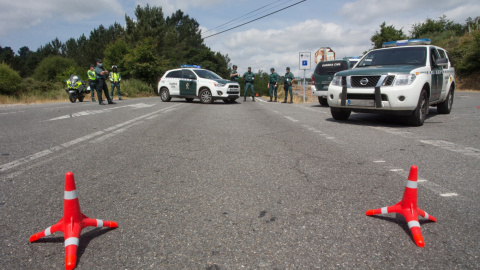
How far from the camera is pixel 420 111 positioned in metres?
Answer: 7.43

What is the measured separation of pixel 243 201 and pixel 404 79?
577cm

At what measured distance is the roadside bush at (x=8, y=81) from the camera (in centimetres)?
2695

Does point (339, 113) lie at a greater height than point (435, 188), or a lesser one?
greater

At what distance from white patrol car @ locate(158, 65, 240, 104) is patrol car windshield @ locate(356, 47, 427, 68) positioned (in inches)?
348

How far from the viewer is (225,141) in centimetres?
575

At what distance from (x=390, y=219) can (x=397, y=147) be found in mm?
2878

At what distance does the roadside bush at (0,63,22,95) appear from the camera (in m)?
27.0

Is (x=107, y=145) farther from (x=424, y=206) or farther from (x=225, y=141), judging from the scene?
(x=424, y=206)

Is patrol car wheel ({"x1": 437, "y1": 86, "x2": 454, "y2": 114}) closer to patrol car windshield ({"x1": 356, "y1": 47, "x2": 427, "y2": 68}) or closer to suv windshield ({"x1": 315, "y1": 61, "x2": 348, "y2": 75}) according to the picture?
patrol car windshield ({"x1": 356, "y1": 47, "x2": 427, "y2": 68})

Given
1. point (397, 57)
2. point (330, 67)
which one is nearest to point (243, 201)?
point (397, 57)

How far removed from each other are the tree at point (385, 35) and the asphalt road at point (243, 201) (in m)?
38.0

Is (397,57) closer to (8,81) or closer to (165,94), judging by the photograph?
(165,94)

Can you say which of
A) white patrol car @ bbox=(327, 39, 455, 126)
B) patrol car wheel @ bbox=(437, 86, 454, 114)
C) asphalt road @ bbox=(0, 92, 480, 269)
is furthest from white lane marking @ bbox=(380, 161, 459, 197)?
patrol car wheel @ bbox=(437, 86, 454, 114)

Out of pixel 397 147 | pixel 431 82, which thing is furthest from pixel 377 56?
pixel 397 147
